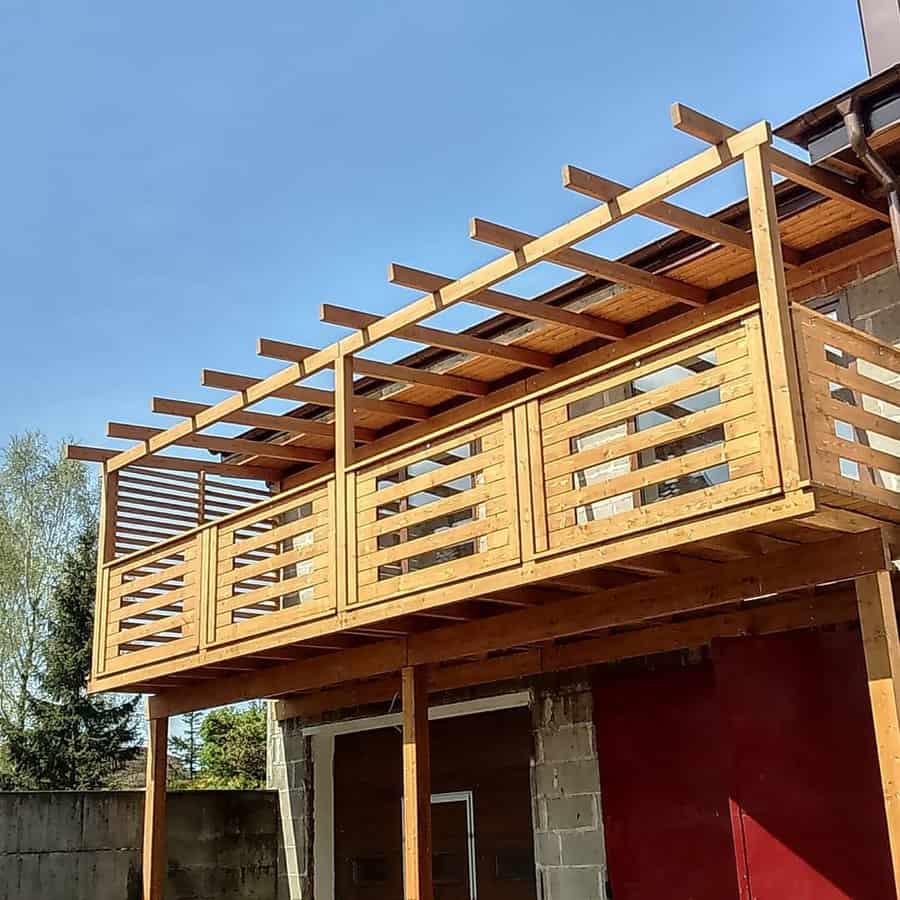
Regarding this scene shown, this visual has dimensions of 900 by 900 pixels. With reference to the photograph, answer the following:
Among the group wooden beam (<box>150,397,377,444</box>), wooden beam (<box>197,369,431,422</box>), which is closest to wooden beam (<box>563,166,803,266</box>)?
wooden beam (<box>197,369,431,422</box>)

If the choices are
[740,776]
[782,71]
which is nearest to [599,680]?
[740,776]

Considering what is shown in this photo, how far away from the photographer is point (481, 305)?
32.9 feet

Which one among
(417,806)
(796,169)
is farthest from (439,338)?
(417,806)

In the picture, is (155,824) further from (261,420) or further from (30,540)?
(30,540)

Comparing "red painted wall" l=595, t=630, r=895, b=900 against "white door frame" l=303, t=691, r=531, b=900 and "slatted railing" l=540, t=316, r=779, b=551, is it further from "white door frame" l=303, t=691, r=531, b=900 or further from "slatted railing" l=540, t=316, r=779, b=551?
"white door frame" l=303, t=691, r=531, b=900

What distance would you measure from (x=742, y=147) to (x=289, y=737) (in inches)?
406

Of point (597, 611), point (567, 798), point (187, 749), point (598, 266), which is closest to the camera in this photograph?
point (597, 611)

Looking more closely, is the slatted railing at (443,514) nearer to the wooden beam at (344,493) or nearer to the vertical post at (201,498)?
the wooden beam at (344,493)

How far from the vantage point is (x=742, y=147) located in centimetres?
771

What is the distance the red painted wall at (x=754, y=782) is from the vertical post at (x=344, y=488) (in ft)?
9.94

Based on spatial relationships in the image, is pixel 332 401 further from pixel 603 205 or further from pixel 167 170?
pixel 167 170

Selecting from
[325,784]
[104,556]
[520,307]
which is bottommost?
[325,784]

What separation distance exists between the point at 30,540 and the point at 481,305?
23730mm

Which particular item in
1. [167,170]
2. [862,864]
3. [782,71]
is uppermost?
[167,170]
